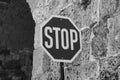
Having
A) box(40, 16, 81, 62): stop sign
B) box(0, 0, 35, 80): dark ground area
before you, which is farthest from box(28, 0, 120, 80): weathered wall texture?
box(0, 0, 35, 80): dark ground area

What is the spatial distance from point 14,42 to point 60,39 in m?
2.73

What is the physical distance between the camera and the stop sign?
2668 mm

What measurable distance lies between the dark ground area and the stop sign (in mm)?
2400

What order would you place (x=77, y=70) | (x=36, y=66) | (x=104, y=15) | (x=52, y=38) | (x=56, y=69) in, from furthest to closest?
(x=36, y=66) < (x=56, y=69) < (x=77, y=70) < (x=104, y=15) < (x=52, y=38)

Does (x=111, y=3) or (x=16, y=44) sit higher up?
(x=111, y=3)

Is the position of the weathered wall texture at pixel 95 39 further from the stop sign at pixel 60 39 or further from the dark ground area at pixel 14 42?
the dark ground area at pixel 14 42

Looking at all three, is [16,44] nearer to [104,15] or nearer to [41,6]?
[41,6]

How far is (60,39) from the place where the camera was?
2.70 m

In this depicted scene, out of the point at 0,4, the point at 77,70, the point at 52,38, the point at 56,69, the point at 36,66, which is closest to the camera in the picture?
the point at 52,38

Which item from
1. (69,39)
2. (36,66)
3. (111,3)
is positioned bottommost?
(36,66)

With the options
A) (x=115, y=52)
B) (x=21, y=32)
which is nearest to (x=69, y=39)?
(x=115, y=52)

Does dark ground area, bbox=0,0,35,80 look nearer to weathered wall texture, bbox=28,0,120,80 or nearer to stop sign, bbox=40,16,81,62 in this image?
weathered wall texture, bbox=28,0,120,80

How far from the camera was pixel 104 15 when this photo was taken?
3305 mm

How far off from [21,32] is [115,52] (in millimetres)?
2448
